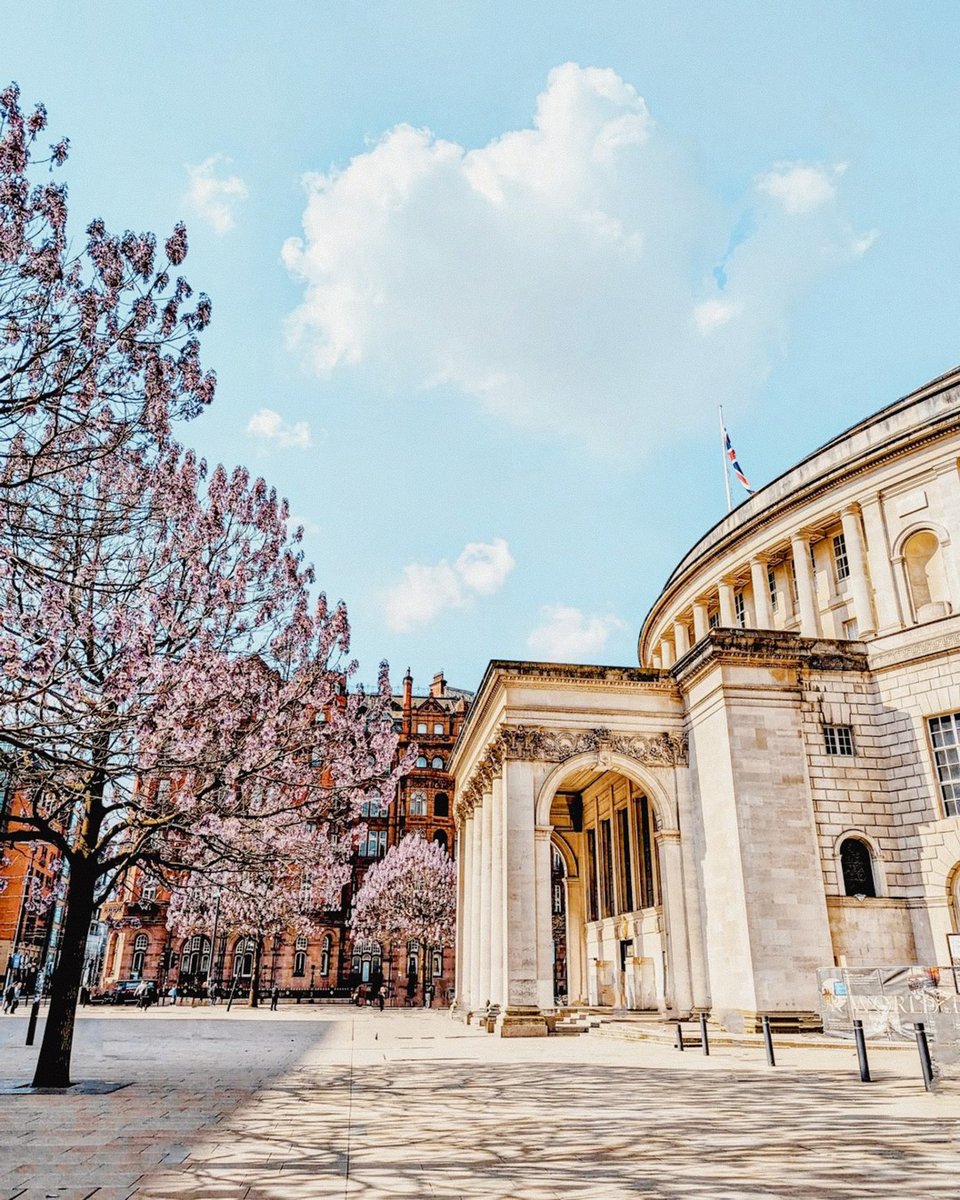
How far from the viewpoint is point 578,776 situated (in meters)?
35.8

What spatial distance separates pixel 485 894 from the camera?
104 feet

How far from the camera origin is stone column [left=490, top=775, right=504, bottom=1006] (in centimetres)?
2717

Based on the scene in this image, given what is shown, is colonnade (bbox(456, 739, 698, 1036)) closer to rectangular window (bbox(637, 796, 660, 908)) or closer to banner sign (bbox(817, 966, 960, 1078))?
rectangular window (bbox(637, 796, 660, 908))

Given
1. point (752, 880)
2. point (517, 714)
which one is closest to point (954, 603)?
point (752, 880)

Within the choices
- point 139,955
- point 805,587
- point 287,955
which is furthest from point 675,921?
point 139,955

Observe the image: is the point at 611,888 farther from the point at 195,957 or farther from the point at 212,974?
the point at 195,957

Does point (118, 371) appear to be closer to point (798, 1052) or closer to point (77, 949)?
point (77, 949)

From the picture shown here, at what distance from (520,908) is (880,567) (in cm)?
1762

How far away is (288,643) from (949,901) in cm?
2021

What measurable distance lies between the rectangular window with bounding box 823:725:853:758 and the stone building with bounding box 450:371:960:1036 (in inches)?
3.1

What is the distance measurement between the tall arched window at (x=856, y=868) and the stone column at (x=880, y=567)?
755 centimetres

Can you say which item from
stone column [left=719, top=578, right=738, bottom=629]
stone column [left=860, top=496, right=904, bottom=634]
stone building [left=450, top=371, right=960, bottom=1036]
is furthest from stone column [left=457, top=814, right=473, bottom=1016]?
stone column [left=860, top=496, right=904, bottom=634]

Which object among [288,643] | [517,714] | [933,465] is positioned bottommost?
[288,643]

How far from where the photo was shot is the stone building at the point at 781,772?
24.0 m
